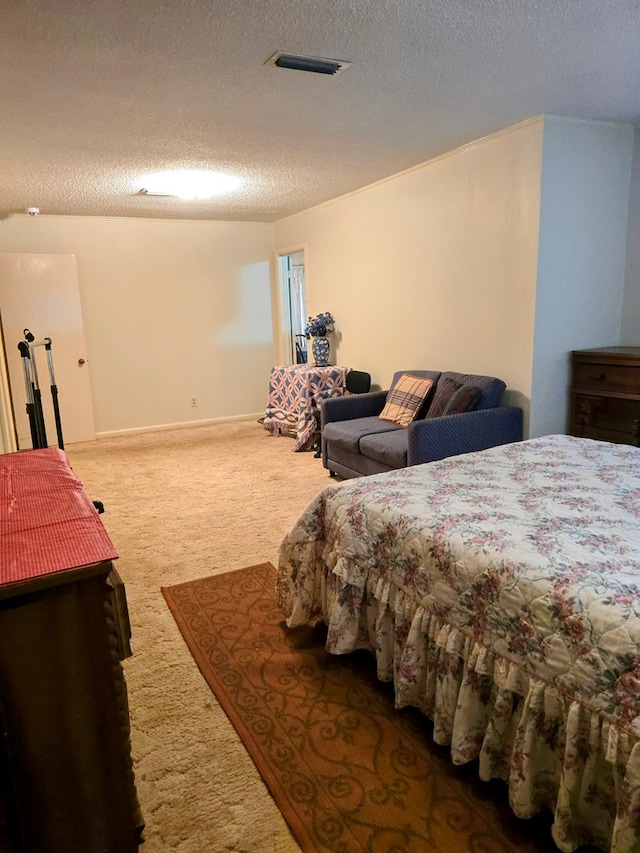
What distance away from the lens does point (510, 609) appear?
1415mm

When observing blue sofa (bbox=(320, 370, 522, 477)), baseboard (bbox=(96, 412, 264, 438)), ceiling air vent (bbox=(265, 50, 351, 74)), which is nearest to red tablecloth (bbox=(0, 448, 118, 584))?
ceiling air vent (bbox=(265, 50, 351, 74))

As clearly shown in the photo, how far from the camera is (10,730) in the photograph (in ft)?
3.87

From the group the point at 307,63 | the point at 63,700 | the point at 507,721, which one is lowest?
the point at 507,721

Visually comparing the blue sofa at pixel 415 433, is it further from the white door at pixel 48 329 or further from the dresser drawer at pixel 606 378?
the white door at pixel 48 329

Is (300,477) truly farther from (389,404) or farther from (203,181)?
(203,181)

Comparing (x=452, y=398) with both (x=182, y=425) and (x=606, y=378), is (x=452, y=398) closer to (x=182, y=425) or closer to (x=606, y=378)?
(x=606, y=378)

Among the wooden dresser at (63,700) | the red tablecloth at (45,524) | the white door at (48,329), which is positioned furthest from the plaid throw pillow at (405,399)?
the white door at (48,329)

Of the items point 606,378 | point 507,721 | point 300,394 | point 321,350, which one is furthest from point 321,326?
point 507,721

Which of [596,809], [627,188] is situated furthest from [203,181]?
[596,809]

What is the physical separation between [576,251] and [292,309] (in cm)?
422

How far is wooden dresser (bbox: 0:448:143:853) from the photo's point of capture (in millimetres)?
1162

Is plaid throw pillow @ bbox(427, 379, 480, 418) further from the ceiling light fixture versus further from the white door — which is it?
the white door

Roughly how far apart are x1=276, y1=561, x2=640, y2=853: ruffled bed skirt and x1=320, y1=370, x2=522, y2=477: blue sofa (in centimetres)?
157

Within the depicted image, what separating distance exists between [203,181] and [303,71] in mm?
2262
